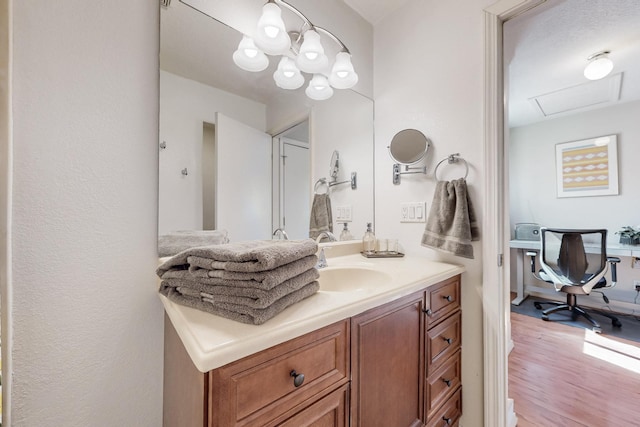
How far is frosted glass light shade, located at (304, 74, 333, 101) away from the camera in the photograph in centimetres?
129

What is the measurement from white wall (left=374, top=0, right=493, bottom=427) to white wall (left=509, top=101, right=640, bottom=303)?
2.90 meters

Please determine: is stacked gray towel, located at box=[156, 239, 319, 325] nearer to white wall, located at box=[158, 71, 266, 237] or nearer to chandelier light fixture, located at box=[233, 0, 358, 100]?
white wall, located at box=[158, 71, 266, 237]

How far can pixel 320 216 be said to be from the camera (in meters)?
1.37

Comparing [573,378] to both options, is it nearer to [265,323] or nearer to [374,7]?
[265,323]

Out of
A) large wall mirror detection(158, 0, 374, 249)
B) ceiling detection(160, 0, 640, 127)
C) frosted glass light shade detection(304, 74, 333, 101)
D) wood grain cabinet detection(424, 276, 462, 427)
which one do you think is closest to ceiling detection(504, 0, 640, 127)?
ceiling detection(160, 0, 640, 127)

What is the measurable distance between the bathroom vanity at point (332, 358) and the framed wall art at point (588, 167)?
3.07 meters

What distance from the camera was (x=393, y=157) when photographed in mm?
1408

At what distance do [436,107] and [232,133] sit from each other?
3.36 feet

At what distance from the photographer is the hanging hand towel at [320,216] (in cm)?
133

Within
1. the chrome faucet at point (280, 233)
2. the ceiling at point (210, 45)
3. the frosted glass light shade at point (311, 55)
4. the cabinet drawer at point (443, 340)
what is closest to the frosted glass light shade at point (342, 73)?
the frosted glass light shade at point (311, 55)

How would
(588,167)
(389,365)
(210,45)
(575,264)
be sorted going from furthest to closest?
(588,167), (575,264), (210,45), (389,365)

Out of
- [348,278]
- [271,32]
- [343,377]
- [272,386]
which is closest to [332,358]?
[343,377]

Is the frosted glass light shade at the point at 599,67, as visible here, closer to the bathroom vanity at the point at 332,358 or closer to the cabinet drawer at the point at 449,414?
the bathroom vanity at the point at 332,358

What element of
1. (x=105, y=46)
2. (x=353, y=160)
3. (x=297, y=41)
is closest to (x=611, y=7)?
(x=353, y=160)
